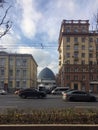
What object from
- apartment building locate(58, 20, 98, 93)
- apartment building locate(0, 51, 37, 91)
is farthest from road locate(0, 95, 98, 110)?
apartment building locate(0, 51, 37, 91)

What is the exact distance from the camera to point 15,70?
133500 mm

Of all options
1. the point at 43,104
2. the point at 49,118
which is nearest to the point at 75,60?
the point at 43,104

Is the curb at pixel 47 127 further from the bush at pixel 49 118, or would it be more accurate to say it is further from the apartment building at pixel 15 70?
the apartment building at pixel 15 70

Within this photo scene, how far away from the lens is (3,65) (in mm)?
133750

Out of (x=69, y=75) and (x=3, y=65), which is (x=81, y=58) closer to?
(x=69, y=75)

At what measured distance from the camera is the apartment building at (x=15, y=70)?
434 ft

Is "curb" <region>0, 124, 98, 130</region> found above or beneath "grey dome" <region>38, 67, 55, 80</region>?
beneath

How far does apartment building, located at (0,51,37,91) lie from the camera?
434ft

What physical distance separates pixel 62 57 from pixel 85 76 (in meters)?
10.6

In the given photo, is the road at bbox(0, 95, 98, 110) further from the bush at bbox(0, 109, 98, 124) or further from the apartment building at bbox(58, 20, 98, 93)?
the apartment building at bbox(58, 20, 98, 93)

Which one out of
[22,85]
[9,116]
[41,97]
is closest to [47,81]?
[22,85]

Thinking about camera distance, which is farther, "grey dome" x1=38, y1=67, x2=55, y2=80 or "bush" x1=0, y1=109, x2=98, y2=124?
"grey dome" x1=38, y1=67, x2=55, y2=80

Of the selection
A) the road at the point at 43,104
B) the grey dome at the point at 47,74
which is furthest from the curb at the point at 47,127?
the grey dome at the point at 47,74

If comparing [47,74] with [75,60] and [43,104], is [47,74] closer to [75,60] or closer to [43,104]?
[75,60]
